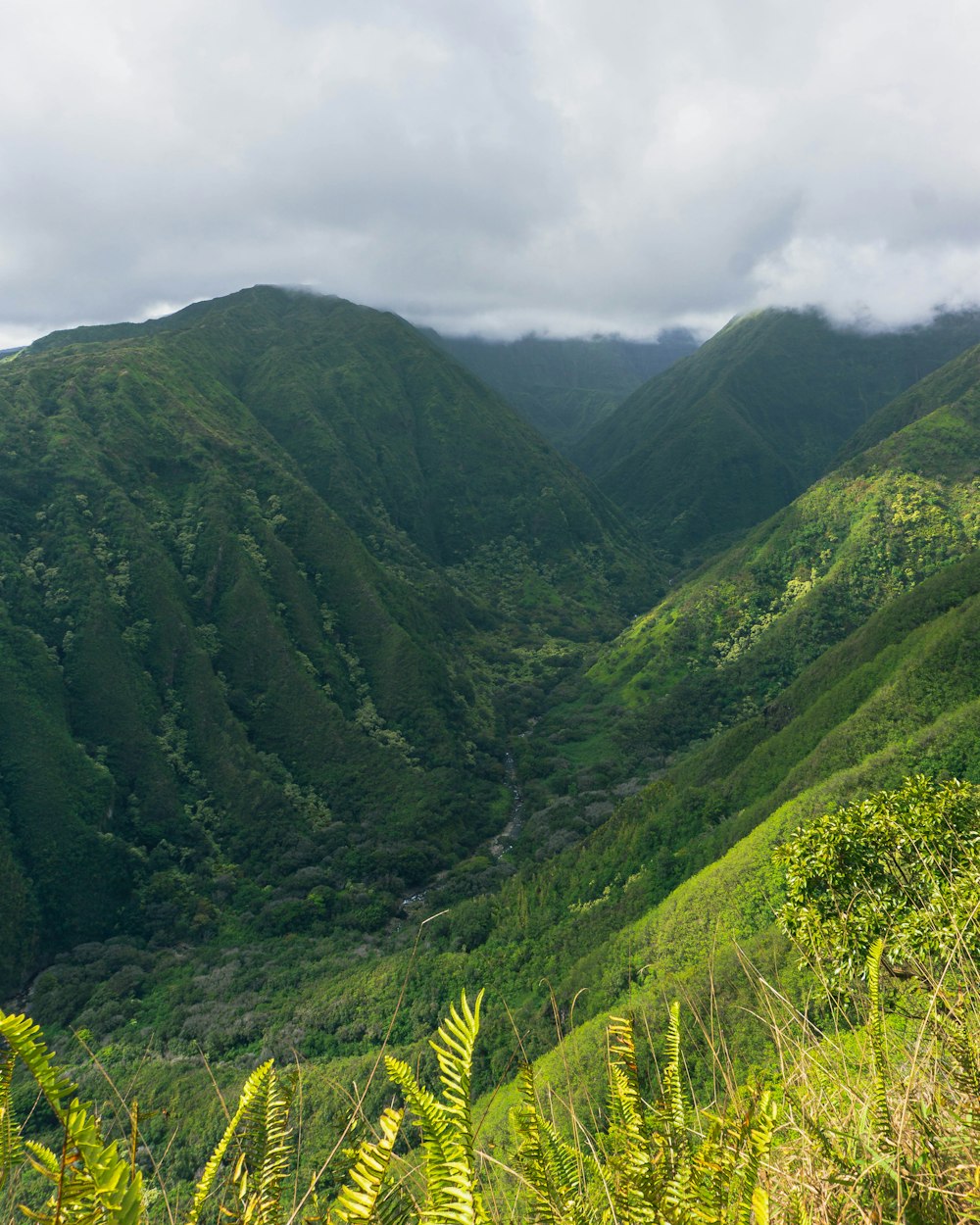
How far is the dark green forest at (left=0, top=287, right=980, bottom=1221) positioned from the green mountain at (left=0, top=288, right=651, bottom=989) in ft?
1.18

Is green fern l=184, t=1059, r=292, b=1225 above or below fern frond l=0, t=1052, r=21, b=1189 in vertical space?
below

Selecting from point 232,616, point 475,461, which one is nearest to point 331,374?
point 475,461

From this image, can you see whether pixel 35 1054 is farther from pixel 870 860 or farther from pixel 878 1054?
pixel 870 860

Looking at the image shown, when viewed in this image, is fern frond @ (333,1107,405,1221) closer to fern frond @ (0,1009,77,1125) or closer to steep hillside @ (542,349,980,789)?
fern frond @ (0,1009,77,1125)

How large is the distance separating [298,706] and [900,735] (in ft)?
194

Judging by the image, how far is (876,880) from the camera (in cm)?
1373

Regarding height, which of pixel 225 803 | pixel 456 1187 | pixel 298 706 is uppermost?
pixel 456 1187

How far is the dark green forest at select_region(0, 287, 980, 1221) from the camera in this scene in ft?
99.9

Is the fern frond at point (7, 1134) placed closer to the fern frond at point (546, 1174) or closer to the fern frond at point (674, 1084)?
the fern frond at point (546, 1174)

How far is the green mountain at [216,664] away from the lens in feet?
192

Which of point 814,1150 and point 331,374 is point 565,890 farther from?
point 331,374

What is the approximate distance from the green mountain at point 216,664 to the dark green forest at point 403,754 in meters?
0.36

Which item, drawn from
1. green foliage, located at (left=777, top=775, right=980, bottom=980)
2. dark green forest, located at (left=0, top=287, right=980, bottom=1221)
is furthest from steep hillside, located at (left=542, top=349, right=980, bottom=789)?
green foliage, located at (left=777, top=775, right=980, bottom=980)

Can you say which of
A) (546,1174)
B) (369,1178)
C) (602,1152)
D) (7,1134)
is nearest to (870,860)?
(602,1152)
